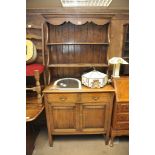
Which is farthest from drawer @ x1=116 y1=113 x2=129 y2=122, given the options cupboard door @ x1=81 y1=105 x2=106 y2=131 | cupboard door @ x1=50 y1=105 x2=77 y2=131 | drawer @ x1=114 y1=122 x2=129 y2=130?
cupboard door @ x1=50 y1=105 x2=77 y2=131

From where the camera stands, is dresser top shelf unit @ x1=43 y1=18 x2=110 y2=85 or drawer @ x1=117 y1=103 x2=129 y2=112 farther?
dresser top shelf unit @ x1=43 y1=18 x2=110 y2=85

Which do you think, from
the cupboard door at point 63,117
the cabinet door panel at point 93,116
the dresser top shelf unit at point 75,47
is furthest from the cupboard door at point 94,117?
the dresser top shelf unit at point 75,47

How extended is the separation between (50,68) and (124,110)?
1.07 metres

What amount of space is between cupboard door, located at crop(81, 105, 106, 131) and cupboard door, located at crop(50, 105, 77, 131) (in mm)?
119

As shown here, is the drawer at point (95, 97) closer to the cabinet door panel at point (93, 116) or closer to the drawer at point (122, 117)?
the cabinet door panel at point (93, 116)

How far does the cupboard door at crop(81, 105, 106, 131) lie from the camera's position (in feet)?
6.03

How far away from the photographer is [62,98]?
1.78 meters

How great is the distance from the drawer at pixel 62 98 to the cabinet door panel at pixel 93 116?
0.57 ft

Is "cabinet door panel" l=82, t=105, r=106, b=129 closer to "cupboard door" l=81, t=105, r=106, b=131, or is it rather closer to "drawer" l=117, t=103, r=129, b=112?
"cupboard door" l=81, t=105, r=106, b=131

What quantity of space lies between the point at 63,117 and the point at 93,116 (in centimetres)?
36

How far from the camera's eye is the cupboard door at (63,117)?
1.83 m

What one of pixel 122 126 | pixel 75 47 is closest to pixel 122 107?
pixel 122 126

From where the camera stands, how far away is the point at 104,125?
6.26ft
